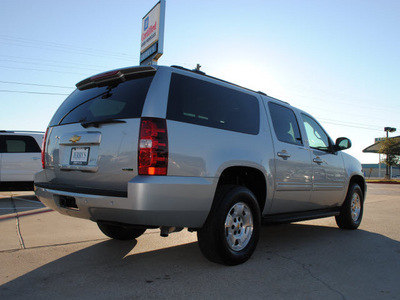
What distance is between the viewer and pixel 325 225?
6434 mm

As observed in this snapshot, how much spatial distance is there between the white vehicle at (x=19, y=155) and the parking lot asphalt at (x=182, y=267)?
411 centimetres

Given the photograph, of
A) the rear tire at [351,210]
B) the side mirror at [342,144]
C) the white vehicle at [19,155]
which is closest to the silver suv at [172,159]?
the side mirror at [342,144]

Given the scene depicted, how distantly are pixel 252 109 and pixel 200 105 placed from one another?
952 mm

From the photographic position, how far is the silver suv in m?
2.92

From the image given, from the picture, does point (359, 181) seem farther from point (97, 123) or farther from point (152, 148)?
point (97, 123)

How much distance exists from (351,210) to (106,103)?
4.46 meters

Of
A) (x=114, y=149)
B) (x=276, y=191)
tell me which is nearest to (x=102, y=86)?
(x=114, y=149)

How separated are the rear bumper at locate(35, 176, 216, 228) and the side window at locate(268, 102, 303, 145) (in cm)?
160

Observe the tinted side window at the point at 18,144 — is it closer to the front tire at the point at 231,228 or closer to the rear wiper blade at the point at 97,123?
the rear wiper blade at the point at 97,123

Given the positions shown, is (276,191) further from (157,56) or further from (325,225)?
(157,56)

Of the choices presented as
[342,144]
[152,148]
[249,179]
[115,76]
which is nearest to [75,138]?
[115,76]

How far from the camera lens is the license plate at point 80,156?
322 cm

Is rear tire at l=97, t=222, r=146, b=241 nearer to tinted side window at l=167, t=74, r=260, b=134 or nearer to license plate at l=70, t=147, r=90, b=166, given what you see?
license plate at l=70, t=147, r=90, b=166

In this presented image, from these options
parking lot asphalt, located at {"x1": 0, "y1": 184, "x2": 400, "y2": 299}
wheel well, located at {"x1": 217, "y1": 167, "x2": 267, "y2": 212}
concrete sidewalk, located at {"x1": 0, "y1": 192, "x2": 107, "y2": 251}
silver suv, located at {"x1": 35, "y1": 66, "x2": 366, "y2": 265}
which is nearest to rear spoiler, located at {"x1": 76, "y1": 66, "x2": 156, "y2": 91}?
silver suv, located at {"x1": 35, "y1": 66, "x2": 366, "y2": 265}
